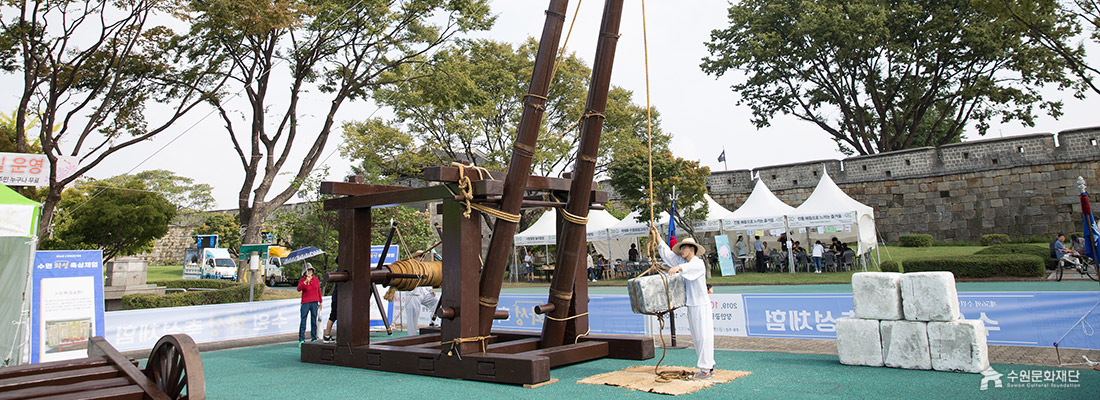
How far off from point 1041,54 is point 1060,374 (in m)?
24.2

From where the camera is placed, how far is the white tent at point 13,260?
686cm

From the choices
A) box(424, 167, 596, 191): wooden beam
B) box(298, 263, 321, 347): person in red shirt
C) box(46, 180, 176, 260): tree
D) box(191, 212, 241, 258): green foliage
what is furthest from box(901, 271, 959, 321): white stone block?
box(191, 212, 241, 258): green foliage

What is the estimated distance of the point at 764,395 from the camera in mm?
5027

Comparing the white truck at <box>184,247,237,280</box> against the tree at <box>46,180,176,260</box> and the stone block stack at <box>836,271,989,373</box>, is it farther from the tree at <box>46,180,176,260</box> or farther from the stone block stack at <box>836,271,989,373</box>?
the stone block stack at <box>836,271,989,373</box>

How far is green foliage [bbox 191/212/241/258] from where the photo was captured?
39306 mm

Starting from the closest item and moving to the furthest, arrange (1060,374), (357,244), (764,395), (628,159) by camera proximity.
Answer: (764,395), (1060,374), (357,244), (628,159)

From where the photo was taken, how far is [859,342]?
21.3 feet

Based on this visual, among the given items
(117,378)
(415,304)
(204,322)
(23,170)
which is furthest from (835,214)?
(23,170)

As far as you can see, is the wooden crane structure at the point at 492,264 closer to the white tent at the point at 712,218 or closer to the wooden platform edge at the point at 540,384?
the wooden platform edge at the point at 540,384

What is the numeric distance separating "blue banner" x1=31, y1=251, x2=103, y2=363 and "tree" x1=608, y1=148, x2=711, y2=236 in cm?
1700

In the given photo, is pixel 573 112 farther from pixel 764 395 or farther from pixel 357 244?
pixel 764 395

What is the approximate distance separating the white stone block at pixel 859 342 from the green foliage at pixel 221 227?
38.0m

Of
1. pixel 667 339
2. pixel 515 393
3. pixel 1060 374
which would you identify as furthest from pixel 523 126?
pixel 1060 374

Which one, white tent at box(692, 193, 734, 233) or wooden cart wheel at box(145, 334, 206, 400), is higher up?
white tent at box(692, 193, 734, 233)
